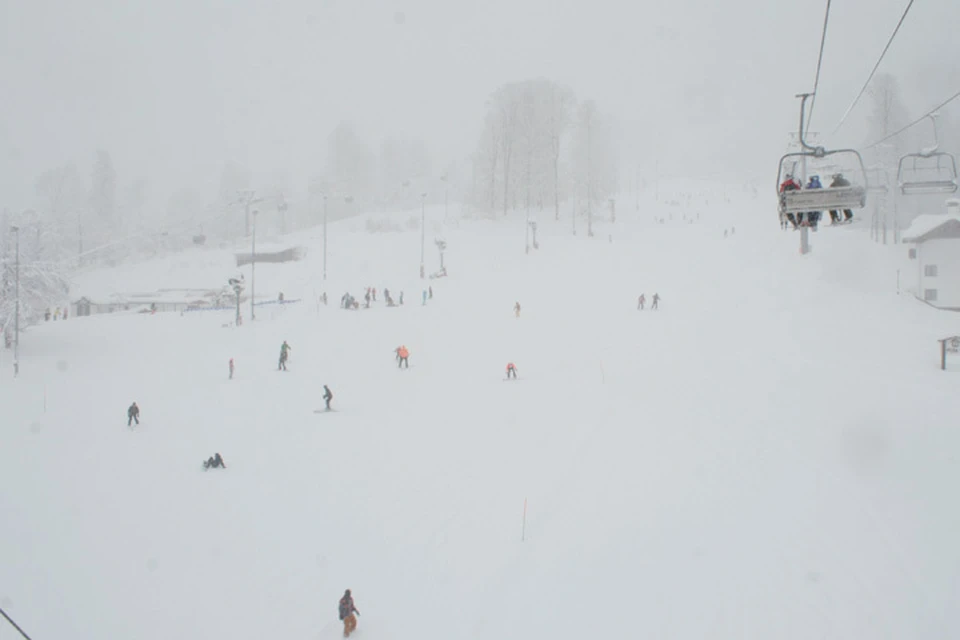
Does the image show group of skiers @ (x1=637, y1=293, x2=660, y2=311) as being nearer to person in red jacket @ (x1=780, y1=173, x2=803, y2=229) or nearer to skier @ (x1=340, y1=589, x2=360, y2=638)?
person in red jacket @ (x1=780, y1=173, x2=803, y2=229)

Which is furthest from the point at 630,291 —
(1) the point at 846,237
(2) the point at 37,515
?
(2) the point at 37,515

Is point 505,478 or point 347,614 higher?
point 505,478

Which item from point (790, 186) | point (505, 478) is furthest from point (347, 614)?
point (790, 186)

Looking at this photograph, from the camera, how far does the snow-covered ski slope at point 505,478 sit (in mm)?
10727

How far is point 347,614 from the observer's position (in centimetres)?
983

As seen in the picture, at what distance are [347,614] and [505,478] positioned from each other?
654cm

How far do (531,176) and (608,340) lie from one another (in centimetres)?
4052

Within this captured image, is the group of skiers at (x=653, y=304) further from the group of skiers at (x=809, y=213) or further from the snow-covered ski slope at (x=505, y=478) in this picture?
the group of skiers at (x=809, y=213)

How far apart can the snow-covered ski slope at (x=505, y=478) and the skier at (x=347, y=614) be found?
0.54m

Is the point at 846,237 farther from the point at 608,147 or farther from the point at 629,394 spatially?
the point at 608,147

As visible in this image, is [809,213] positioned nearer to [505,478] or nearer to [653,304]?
[505,478]

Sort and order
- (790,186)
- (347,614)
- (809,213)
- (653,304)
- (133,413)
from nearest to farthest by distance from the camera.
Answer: (347,614) < (790,186) < (809,213) < (133,413) < (653,304)

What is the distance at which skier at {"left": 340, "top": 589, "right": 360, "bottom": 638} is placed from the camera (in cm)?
977

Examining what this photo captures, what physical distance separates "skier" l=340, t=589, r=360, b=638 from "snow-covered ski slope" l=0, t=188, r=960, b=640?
0.54m
